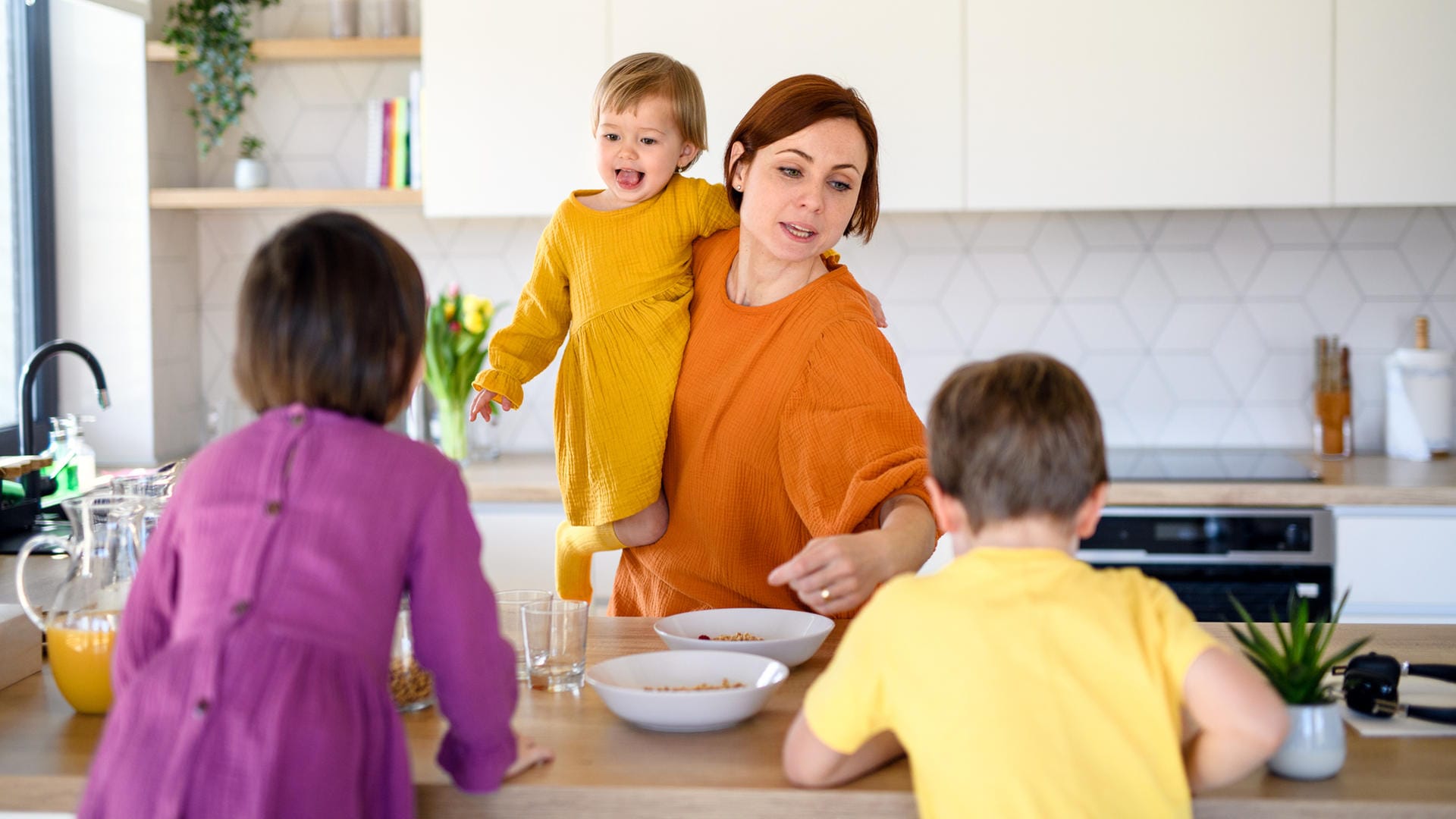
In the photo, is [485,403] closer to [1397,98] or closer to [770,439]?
[770,439]

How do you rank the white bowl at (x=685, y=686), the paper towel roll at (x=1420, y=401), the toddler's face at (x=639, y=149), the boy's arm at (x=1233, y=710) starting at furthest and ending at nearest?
the paper towel roll at (x=1420, y=401) < the toddler's face at (x=639, y=149) < the white bowl at (x=685, y=686) < the boy's arm at (x=1233, y=710)

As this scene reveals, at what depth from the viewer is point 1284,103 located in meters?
2.88

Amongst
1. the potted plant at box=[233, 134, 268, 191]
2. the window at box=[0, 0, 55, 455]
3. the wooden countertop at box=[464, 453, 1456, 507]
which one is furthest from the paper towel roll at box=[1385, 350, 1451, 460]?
the window at box=[0, 0, 55, 455]

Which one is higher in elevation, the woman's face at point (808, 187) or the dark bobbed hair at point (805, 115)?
the dark bobbed hair at point (805, 115)

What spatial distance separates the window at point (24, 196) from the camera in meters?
3.15

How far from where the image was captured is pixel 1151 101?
2904 mm

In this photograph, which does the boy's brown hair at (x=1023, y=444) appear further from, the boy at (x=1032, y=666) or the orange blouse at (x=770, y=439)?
the orange blouse at (x=770, y=439)

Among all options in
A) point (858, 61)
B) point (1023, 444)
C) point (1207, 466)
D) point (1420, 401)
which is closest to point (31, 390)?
point (858, 61)

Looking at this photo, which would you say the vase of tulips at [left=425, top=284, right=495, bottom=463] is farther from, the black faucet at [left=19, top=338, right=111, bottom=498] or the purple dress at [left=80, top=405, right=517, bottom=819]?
the purple dress at [left=80, top=405, right=517, bottom=819]

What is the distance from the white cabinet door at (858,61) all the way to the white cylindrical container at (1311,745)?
6.49ft

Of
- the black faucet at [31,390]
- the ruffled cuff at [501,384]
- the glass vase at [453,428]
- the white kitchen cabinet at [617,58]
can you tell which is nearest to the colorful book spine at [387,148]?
the white kitchen cabinet at [617,58]

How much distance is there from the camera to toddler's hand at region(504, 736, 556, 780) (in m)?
1.15

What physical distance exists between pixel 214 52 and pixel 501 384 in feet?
6.18

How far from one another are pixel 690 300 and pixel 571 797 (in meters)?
0.91
